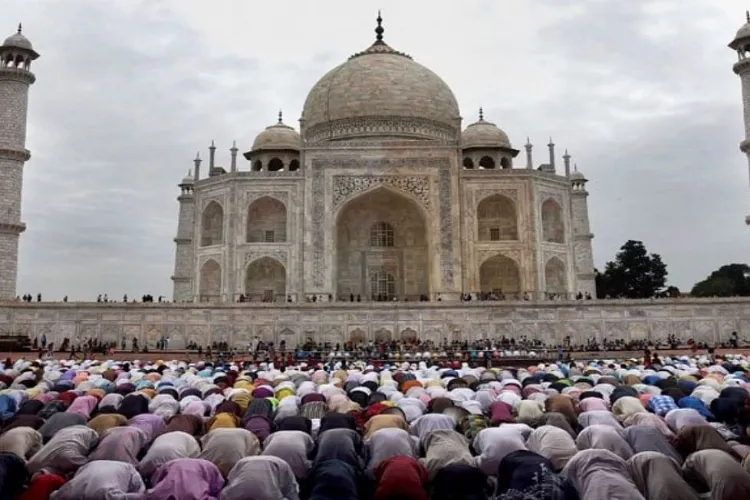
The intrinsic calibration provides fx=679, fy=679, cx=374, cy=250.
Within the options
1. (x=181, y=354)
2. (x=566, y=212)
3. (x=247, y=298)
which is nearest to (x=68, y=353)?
(x=181, y=354)

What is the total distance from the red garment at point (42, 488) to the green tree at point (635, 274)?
40.9 meters

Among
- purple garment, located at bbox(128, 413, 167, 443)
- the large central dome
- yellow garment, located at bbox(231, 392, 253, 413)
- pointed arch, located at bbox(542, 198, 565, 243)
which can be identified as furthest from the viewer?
the large central dome

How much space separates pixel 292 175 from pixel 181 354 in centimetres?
981

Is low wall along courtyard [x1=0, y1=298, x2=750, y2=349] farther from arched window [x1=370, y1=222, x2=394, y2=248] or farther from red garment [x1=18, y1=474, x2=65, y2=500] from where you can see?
red garment [x1=18, y1=474, x2=65, y2=500]

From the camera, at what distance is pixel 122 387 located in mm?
9156

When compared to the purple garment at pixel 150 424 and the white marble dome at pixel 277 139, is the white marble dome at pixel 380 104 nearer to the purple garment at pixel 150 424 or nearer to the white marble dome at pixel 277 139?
the white marble dome at pixel 277 139

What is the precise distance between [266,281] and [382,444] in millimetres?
22994

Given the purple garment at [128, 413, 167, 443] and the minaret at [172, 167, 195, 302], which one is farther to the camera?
the minaret at [172, 167, 195, 302]

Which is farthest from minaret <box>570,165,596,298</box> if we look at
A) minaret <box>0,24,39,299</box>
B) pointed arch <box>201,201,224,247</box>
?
minaret <box>0,24,39,299</box>

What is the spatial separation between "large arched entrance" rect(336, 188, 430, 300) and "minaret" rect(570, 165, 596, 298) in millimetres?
9318

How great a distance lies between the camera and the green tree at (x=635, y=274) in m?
41.9

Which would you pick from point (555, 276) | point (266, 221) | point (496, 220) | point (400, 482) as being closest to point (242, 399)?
point (400, 482)

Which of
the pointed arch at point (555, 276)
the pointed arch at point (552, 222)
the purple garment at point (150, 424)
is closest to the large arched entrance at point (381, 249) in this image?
the pointed arch at point (555, 276)

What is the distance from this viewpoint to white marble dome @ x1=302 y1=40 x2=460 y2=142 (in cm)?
3103
